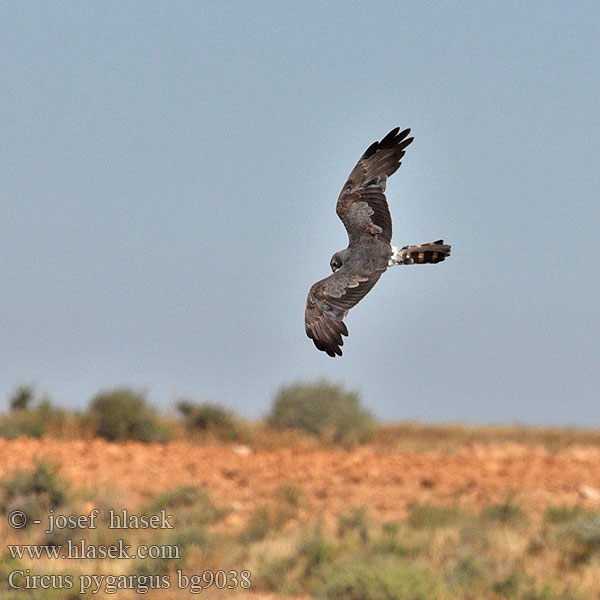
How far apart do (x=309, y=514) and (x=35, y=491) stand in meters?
3.72

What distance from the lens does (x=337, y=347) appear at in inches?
147

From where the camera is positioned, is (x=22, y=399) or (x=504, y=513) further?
(x=22, y=399)

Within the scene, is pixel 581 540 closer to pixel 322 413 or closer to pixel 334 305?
pixel 334 305

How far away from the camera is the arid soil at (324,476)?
43.9ft

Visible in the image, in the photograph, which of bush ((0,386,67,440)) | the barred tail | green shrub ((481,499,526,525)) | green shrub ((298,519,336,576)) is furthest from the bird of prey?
bush ((0,386,67,440))

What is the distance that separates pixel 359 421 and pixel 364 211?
17480 millimetres

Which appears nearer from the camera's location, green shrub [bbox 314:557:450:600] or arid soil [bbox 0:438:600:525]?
green shrub [bbox 314:557:450:600]

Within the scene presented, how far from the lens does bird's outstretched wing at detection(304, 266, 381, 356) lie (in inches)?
146

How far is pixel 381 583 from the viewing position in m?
9.91

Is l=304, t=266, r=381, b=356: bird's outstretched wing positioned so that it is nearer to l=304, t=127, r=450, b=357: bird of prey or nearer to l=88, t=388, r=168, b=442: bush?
l=304, t=127, r=450, b=357: bird of prey

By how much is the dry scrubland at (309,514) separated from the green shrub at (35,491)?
19 millimetres

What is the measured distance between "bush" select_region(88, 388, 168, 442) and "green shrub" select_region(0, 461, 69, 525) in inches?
243

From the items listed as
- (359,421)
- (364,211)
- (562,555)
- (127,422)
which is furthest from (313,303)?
(359,421)

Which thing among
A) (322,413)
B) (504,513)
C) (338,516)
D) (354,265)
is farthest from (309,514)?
(354,265)
